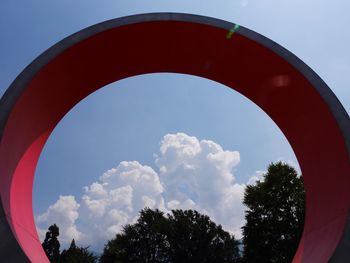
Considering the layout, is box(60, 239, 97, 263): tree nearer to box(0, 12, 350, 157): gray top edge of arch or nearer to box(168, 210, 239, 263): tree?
box(168, 210, 239, 263): tree

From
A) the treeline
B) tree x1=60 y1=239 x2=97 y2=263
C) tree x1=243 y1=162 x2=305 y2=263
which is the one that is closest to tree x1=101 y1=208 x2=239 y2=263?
the treeline

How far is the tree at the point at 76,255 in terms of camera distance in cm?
4091

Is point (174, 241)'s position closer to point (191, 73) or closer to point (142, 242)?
point (142, 242)

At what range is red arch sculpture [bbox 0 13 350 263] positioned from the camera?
647cm

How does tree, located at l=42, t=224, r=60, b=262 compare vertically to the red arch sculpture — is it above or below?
above

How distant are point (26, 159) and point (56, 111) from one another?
4.77ft

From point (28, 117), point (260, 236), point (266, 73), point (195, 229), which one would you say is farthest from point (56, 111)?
point (195, 229)

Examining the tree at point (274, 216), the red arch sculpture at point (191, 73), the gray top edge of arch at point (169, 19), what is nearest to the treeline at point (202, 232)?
the tree at point (274, 216)

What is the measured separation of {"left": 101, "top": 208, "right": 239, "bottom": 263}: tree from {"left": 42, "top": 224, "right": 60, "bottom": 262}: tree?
5.58 meters

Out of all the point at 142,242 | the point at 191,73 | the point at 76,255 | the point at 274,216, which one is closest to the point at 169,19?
the point at 191,73

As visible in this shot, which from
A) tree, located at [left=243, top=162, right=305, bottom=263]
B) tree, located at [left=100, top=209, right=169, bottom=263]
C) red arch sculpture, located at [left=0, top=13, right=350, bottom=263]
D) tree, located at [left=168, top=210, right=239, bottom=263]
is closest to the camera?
red arch sculpture, located at [left=0, top=13, right=350, bottom=263]

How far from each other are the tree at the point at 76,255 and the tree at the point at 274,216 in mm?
23997

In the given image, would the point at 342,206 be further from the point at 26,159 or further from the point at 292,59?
the point at 26,159

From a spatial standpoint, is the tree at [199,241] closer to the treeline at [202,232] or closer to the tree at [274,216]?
the treeline at [202,232]
